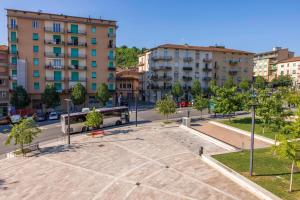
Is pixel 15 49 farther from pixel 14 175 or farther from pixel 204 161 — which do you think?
pixel 204 161

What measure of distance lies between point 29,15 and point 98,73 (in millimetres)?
18042

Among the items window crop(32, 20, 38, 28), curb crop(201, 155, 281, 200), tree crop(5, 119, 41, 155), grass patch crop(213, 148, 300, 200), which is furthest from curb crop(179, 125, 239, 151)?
window crop(32, 20, 38, 28)

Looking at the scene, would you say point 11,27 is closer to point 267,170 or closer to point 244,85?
point 267,170

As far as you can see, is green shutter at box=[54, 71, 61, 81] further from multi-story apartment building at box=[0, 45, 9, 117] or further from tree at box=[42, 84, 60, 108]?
multi-story apartment building at box=[0, 45, 9, 117]

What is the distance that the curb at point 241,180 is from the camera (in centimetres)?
1479

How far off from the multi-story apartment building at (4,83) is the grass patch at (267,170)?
1755 inches

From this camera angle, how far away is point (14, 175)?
62.5 ft

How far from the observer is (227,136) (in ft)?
101

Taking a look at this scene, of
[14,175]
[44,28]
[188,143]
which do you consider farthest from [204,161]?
[44,28]

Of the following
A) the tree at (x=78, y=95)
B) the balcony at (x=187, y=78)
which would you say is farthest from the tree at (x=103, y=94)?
the balcony at (x=187, y=78)

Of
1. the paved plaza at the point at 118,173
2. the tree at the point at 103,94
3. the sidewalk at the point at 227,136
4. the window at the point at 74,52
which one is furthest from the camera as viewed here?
the window at the point at 74,52

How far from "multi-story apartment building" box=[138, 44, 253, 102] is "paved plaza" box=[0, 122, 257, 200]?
147ft

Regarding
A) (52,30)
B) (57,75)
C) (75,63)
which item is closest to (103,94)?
(75,63)

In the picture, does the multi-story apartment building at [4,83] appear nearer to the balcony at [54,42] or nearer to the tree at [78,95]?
the balcony at [54,42]
